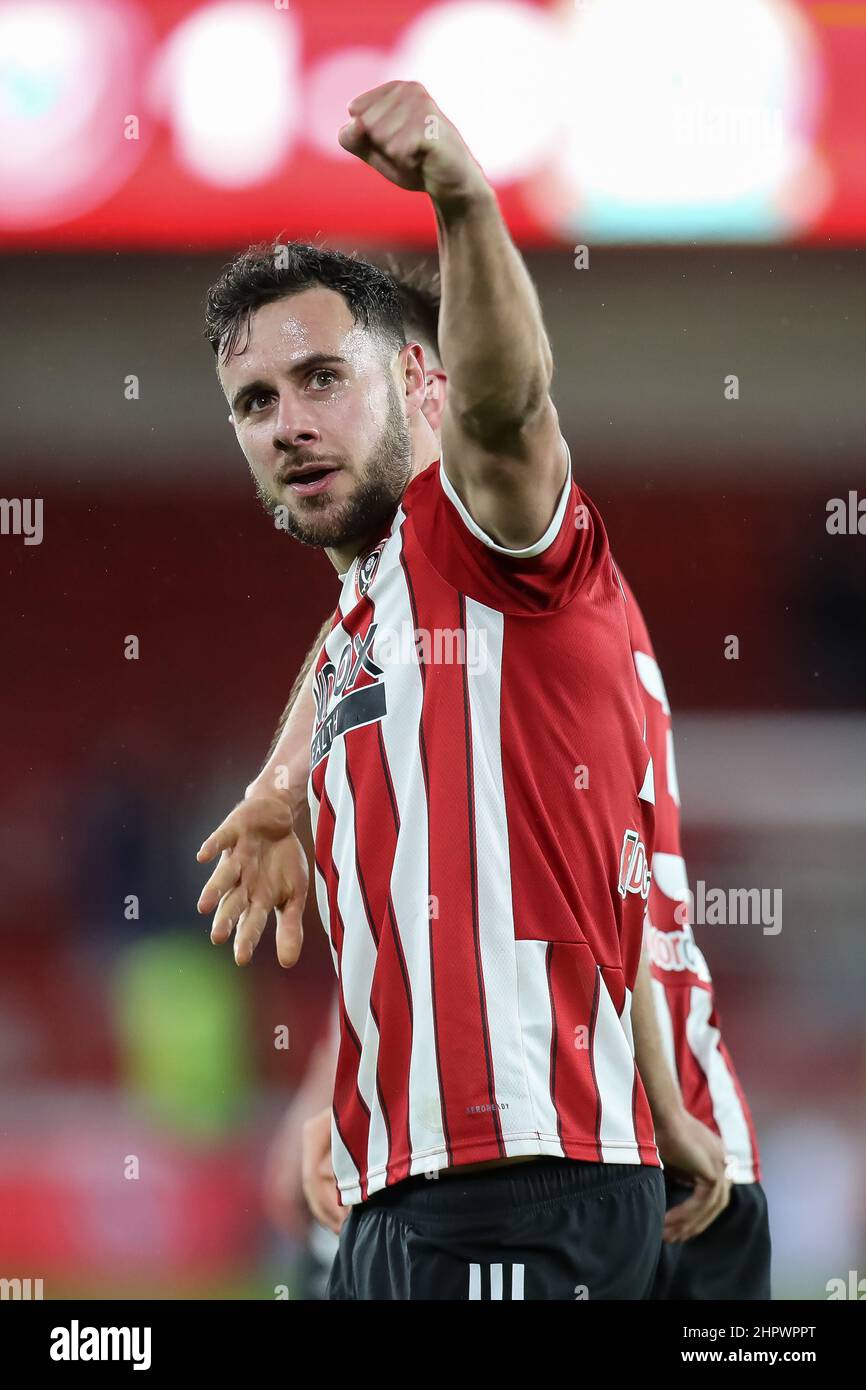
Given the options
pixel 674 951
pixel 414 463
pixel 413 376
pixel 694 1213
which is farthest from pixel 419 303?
pixel 694 1213

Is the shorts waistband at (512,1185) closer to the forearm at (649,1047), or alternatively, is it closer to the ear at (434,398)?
the forearm at (649,1047)

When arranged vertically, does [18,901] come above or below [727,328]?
below

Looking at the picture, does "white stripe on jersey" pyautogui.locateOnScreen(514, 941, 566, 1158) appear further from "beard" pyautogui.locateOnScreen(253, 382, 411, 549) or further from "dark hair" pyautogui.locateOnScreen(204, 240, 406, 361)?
"dark hair" pyautogui.locateOnScreen(204, 240, 406, 361)

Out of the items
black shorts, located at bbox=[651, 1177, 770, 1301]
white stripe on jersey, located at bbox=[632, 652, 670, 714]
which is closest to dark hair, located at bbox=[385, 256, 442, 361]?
white stripe on jersey, located at bbox=[632, 652, 670, 714]

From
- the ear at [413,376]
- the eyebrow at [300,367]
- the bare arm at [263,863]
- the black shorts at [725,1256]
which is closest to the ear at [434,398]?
the ear at [413,376]

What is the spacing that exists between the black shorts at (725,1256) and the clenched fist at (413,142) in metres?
1.24

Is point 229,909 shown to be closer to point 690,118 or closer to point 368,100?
point 368,100

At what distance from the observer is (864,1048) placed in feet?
7.83

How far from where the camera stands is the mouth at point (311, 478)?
4.84 feet
